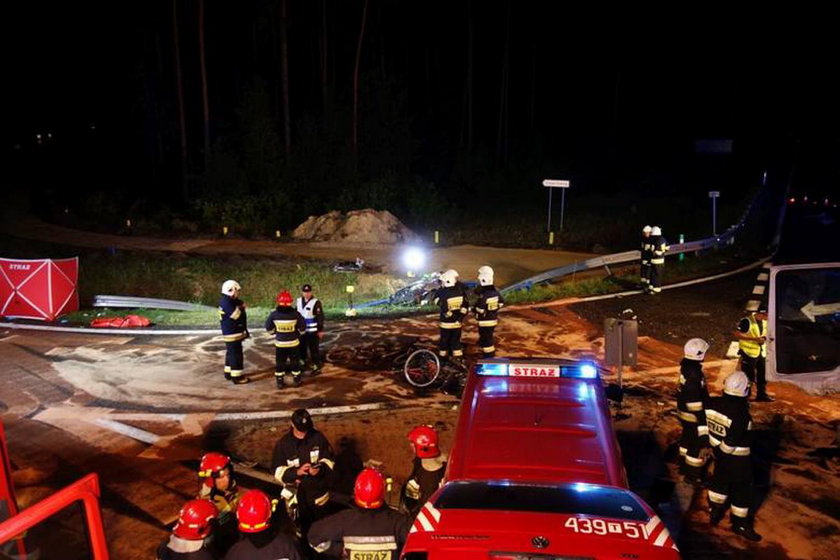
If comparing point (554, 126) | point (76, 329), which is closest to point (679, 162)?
point (554, 126)

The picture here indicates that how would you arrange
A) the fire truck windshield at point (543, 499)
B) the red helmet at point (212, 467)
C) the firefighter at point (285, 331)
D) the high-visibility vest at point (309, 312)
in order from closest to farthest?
the fire truck windshield at point (543, 499) < the red helmet at point (212, 467) < the firefighter at point (285, 331) < the high-visibility vest at point (309, 312)

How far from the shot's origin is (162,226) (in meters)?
32.2

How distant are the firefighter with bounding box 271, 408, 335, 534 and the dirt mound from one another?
71.6 ft

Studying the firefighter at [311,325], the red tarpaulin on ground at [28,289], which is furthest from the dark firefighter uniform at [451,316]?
the red tarpaulin on ground at [28,289]

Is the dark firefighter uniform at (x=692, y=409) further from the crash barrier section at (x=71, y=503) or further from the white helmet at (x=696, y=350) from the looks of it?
the crash barrier section at (x=71, y=503)

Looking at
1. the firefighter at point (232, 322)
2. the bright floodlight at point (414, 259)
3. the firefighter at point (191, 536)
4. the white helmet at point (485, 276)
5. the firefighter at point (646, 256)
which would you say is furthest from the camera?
the bright floodlight at point (414, 259)

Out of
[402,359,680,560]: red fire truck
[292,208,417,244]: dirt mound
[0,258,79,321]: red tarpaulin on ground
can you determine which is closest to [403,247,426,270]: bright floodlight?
[292,208,417,244]: dirt mound

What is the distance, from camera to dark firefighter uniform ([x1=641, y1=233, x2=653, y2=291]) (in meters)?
16.6

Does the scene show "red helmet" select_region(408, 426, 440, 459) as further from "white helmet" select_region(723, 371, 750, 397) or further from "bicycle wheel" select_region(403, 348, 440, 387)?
"bicycle wheel" select_region(403, 348, 440, 387)

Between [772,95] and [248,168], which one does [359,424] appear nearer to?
[248,168]

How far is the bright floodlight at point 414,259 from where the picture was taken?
23469mm

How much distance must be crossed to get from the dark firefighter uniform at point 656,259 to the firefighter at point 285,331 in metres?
9.35

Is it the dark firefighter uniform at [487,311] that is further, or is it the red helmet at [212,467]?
the dark firefighter uniform at [487,311]

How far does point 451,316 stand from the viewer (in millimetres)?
10648
